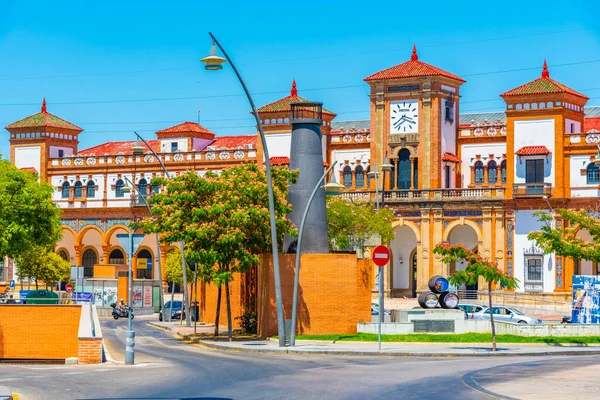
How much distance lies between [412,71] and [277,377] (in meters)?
53.7

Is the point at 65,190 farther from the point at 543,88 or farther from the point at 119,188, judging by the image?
the point at 543,88

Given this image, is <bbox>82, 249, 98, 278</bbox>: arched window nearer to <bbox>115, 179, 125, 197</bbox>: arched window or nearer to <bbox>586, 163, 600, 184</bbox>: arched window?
<bbox>115, 179, 125, 197</bbox>: arched window

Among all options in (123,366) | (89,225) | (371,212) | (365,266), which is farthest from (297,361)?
(89,225)

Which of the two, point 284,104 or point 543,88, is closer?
point 543,88

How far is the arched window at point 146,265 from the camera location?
92.9m

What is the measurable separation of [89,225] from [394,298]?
28726 millimetres

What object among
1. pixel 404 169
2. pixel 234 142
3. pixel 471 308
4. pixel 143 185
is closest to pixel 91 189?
pixel 143 185

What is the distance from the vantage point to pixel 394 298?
77312mm

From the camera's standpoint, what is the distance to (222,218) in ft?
133

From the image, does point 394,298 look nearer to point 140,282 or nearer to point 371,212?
point 371,212

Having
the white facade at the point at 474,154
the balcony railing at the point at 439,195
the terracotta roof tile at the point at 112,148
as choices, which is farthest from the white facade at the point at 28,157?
the white facade at the point at 474,154

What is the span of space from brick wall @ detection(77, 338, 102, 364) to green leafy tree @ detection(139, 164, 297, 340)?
9.96 metres

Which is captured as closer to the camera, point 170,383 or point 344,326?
point 170,383

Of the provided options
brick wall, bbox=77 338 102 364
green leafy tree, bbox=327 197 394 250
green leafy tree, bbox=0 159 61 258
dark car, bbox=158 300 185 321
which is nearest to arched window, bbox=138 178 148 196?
dark car, bbox=158 300 185 321
